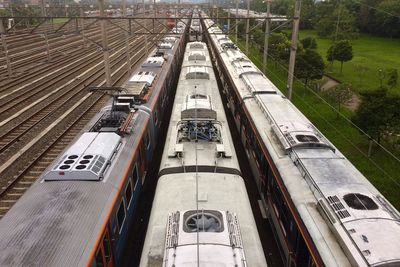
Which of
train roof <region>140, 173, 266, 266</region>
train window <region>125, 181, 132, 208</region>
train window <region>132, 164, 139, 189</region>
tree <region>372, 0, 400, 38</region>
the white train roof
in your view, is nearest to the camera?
the white train roof

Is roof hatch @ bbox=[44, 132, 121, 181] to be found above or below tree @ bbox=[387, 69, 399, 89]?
above

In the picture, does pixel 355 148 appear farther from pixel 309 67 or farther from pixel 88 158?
pixel 88 158

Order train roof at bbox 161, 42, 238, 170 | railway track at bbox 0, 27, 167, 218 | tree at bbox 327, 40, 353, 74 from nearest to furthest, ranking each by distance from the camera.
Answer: train roof at bbox 161, 42, 238, 170, railway track at bbox 0, 27, 167, 218, tree at bbox 327, 40, 353, 74

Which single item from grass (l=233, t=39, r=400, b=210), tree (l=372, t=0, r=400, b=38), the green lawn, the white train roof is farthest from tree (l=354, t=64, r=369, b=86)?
the white train roof

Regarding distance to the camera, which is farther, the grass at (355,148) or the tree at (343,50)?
the tree at (343,50)

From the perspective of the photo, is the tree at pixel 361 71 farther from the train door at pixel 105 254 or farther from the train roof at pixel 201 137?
the train door at pixel 105 254

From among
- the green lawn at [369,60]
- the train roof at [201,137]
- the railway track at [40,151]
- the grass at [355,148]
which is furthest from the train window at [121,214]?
the green lawn at [369,60]

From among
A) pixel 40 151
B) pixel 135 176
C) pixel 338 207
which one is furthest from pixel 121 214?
pixel 40 151

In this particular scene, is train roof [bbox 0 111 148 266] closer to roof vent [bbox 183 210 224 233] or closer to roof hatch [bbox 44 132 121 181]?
roof hatch [bbox 44 132 121 181]
